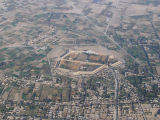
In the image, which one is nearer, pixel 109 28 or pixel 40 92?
pixel 40 92

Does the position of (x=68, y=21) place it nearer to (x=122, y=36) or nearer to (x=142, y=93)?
(x=122, y=36)

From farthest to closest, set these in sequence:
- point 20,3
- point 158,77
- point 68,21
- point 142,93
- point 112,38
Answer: point 20,3 → point 68,21 → point 112,38 → point 158,77 → point 142,93

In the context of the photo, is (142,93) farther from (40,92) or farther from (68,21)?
(68,21)

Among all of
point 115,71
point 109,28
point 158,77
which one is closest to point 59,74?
point 115,71

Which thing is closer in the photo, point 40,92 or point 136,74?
point 40,92

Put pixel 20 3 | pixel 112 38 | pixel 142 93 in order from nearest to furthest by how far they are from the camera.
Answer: pixel 142 93
pixel 112 38
pixel 20 3

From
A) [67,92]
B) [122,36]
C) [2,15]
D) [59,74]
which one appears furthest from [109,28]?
[2,15]

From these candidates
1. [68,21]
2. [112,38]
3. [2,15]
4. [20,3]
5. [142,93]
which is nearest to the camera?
[142,93]
